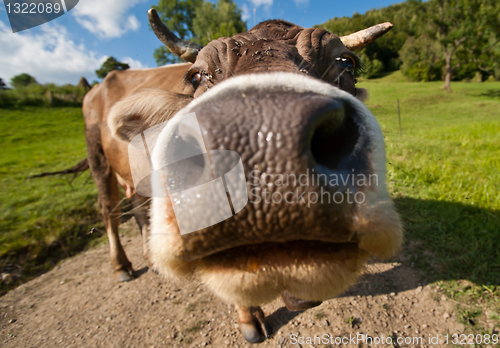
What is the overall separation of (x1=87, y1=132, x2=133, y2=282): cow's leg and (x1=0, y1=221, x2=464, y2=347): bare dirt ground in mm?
425

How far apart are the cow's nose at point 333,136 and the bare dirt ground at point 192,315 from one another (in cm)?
267

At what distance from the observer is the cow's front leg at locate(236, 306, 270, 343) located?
3.09 m

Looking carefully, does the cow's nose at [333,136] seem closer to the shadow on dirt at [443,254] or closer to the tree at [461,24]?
the shadow on dirt at [443,254]

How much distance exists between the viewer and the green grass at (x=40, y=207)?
5.25 metres

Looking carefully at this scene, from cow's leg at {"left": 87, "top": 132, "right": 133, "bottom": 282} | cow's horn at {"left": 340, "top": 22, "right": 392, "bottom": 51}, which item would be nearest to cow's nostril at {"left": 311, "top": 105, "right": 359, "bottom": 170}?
cow's horn at {"left": 340, "top": 22, "right": 392, "bottom": 51}

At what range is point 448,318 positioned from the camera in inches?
117

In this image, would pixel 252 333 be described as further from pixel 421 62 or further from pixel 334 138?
Answer: pixel 421 62

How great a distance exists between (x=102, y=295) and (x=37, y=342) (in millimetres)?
926

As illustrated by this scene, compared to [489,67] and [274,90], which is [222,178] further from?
[489,67]

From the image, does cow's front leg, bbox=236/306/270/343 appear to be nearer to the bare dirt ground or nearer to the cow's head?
the bare dirt ground

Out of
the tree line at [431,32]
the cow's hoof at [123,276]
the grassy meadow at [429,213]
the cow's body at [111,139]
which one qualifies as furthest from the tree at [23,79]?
the cow's hoof at [123,276]

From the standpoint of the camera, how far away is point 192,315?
139 inches

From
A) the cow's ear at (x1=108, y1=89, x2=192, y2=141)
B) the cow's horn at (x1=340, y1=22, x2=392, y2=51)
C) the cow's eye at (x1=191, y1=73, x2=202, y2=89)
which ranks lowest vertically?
the cow's ear at (x1=108, y1=89, x2=192, y2=141)

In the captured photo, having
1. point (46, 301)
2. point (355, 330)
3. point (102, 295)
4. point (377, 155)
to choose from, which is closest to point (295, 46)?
point (377, 155)
